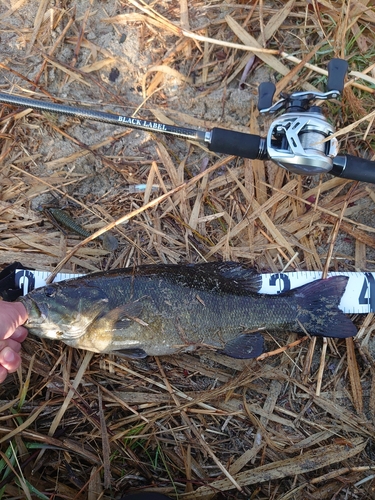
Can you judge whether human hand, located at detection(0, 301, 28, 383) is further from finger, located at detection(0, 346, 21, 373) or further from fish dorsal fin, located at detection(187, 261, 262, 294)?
fish dorsal fin, located at detection(187, 261, 262, 294)

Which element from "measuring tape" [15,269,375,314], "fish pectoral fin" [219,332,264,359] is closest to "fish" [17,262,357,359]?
"fish pectoral fin" [219,332,264,359]

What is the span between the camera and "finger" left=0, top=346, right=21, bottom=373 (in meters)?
3.00

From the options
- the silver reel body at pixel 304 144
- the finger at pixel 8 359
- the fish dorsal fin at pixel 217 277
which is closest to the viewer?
the silver reel body at pixel 304 144

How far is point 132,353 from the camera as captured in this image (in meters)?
3.28

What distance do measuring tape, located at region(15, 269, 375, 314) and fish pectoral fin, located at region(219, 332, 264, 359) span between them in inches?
20.1

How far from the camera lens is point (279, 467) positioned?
3350 mm

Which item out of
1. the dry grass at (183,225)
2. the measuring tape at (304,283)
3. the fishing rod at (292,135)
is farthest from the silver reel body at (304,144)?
the measuring tape at (304,283)

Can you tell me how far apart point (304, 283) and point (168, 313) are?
4.36ft

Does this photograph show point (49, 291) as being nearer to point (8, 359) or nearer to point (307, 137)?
point (8, 359)

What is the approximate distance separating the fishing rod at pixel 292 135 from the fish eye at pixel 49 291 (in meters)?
1.42

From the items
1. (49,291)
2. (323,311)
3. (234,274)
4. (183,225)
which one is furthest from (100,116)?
(323,311)

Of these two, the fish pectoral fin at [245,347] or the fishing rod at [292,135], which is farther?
the fish pectoral fin at [245,347]

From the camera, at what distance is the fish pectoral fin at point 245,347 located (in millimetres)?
3334

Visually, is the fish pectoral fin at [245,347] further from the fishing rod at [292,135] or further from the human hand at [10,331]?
the human hand at [10,331]
